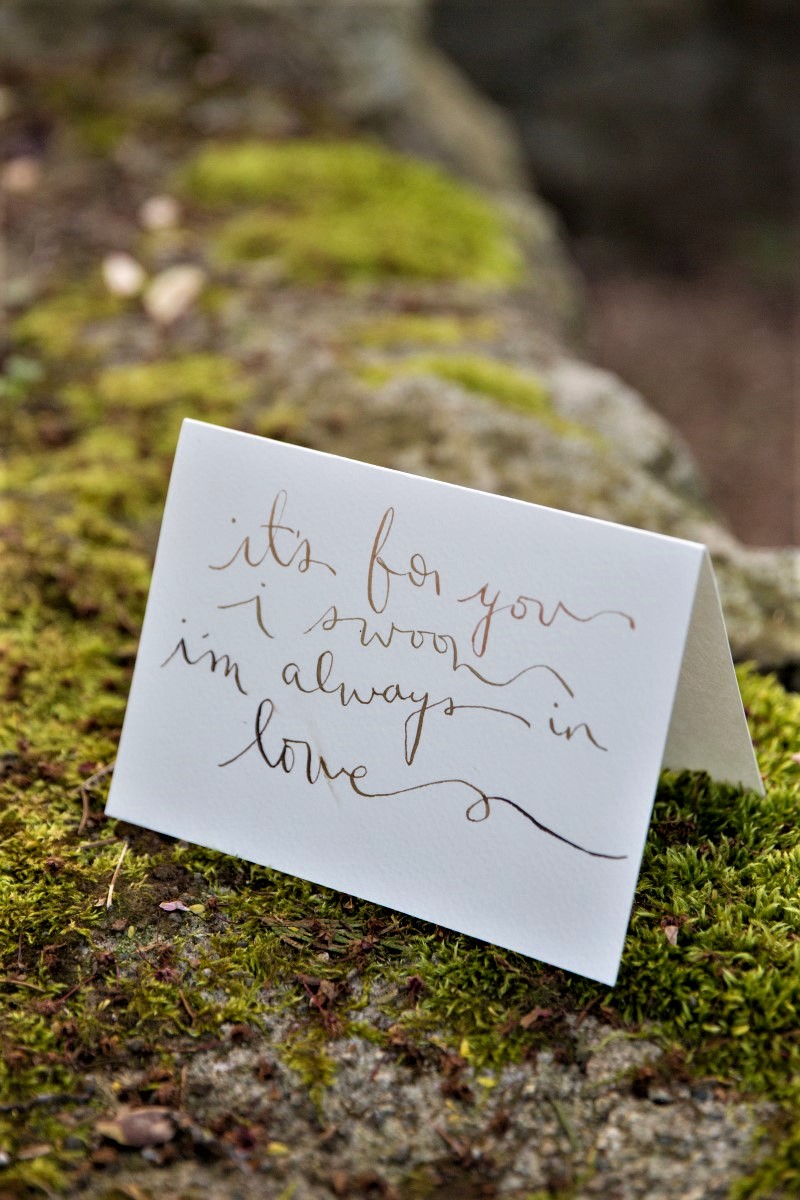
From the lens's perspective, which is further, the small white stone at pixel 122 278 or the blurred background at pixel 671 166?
the blurred background at pixel 671 166

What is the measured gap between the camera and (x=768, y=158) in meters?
5.95

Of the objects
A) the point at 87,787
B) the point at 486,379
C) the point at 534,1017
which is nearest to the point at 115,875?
the point at 87,787

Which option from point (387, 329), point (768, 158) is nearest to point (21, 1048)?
point (387, 329)

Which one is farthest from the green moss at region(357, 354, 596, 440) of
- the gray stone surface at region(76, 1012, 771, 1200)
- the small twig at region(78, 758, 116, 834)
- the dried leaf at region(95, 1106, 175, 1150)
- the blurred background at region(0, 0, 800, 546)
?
the dried leaf at region(95, 1106, 175, 1150)

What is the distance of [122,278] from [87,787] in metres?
1.99

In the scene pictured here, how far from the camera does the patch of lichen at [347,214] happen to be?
323 centimetres

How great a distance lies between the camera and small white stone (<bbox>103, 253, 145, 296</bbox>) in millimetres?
3084

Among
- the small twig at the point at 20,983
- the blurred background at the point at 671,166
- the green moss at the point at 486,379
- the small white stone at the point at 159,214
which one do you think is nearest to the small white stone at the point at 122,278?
the small white stone at the point at 159,214

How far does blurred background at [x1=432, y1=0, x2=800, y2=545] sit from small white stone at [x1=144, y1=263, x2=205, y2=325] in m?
2.83

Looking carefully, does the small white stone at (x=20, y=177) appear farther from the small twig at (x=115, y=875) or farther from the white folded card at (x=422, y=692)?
the small twig at (x=115, y=875)

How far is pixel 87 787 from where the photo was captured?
5.33 feet

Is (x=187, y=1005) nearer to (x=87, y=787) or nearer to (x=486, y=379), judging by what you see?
(x=87, y=787)

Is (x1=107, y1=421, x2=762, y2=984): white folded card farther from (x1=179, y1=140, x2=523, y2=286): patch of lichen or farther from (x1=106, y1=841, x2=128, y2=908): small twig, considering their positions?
(x1=179, y1=140, x2=523, y2=286): patch of lichen

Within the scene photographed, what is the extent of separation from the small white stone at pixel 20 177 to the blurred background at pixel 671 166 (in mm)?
2999
